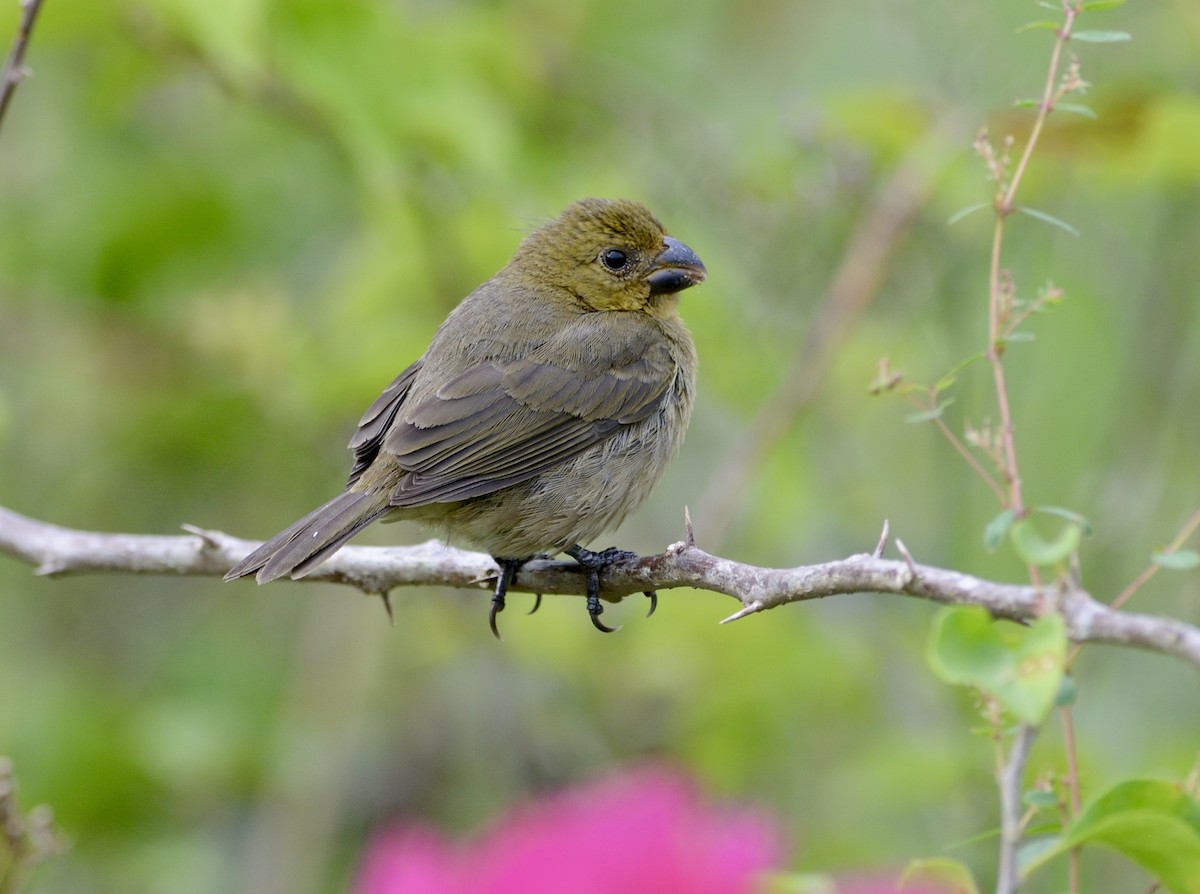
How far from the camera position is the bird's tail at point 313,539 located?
316cm

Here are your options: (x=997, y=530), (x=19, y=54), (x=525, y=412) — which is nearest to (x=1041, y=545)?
(x=997, y=530)

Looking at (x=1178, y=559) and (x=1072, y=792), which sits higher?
(x=1178, y=559)

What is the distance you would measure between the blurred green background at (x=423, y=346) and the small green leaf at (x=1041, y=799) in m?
2.07

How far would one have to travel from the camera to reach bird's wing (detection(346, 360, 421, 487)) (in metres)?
4.11

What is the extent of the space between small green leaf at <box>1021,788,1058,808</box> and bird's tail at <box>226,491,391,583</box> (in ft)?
5.61

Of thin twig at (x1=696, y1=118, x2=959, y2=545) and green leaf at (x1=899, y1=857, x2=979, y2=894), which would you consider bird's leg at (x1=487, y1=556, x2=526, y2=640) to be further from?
green leaf at (x1=899, y1=857, x2=979, y2=894)

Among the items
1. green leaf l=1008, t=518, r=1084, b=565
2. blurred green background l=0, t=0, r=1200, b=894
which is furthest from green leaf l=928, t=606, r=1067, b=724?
blurred green background l=0, t=0, r=1200, b=894

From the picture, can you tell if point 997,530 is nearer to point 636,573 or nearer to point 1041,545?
point 1041,545

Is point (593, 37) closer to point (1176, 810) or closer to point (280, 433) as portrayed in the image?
point (280, 433)

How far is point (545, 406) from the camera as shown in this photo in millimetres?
4129

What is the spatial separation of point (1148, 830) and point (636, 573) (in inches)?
63.8

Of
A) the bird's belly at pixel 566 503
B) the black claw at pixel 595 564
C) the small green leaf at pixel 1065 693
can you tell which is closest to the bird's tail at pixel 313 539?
the bird's belly at pixel 566 503

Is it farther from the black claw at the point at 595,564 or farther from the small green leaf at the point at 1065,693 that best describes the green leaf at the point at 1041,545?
the black claw at the point at 595,564

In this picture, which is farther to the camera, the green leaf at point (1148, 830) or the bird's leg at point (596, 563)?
the bird's leg at point (596, 563)
